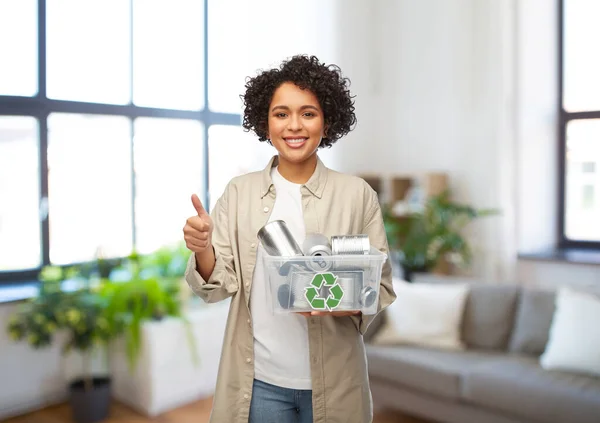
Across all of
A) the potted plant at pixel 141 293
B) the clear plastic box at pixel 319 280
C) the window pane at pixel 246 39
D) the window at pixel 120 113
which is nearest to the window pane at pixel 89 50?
the window at pixel 120 113

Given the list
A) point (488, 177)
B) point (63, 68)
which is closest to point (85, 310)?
point (63, 68)

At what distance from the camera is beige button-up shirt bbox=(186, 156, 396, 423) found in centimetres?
124

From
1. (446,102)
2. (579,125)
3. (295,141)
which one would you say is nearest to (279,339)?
→ (295,141)

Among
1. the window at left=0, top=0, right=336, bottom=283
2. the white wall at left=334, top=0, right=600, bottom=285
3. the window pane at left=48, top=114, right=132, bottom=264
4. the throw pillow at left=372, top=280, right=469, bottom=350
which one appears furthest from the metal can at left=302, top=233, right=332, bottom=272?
the white wall at left=334, top=0, right=600, bottom=285

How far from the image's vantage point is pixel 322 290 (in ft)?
3.75

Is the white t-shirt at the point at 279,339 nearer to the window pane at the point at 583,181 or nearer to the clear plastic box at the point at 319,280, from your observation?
the clear plastic box at the point at 319,280

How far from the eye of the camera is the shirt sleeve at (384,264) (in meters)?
1.24

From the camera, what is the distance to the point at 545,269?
379cm

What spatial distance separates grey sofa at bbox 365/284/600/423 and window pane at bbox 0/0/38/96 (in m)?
2.17

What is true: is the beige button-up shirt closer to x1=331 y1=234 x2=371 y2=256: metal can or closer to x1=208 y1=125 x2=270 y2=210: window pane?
x1=331 y1=234 x2=371 y2=256: metal can

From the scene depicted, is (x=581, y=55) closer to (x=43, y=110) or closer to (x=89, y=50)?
(x=89, y=50)

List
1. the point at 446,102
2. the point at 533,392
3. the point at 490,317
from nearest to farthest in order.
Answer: the point at 533,392, the point at 490,317, the point at 446,102

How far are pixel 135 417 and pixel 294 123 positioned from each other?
226cm

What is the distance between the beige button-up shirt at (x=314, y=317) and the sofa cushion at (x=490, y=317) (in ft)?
5.96
